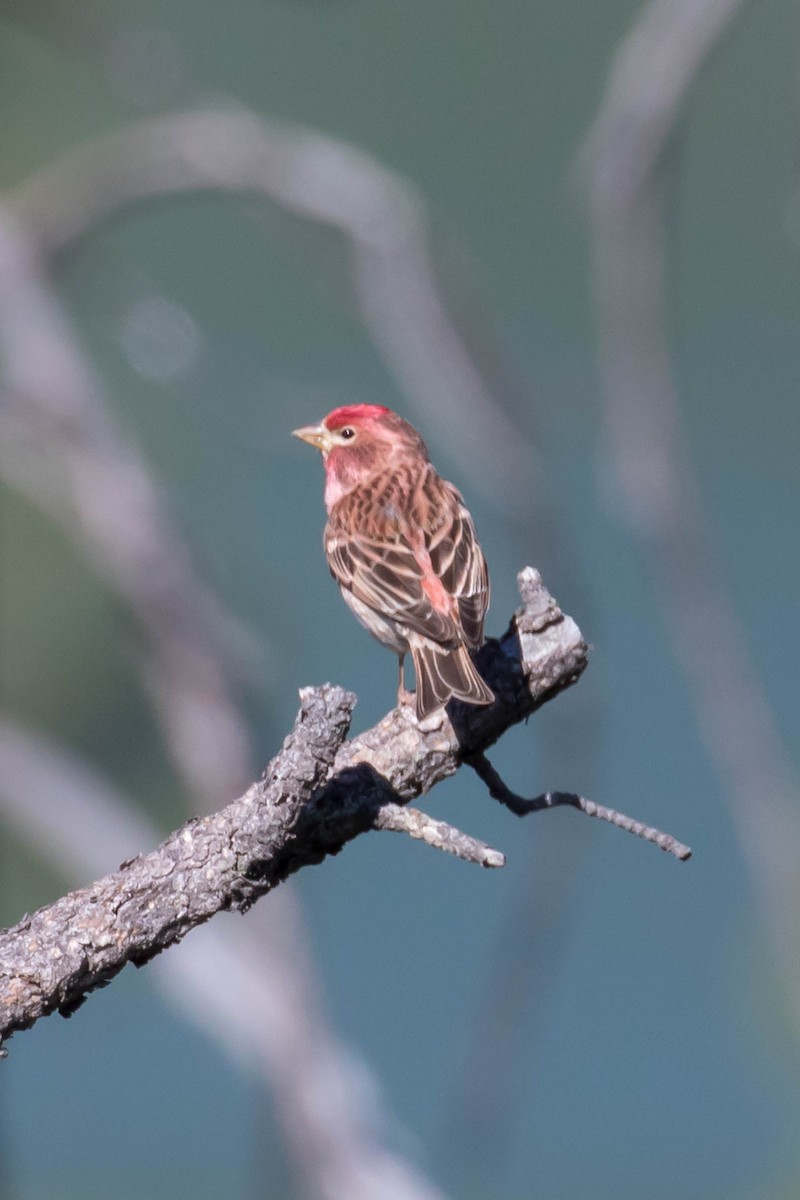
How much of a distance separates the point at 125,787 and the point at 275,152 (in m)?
3.83

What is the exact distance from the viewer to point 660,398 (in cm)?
616

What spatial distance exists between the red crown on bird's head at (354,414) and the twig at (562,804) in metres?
2.66

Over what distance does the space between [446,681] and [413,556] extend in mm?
1256

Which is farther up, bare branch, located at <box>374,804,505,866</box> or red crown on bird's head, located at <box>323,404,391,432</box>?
red crown on bird's head, located at <box>323,404,391,432</box>

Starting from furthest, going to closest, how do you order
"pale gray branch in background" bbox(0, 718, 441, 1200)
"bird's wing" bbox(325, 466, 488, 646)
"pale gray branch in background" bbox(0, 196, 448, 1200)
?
1. "pale gray branch in background" bbox(0, 196, 448, 1200)
2. "pale gray branch in background" bbox(0, 718, 441, 1200)
3. "bird's wing" bbox(325, 466, 488, 646)

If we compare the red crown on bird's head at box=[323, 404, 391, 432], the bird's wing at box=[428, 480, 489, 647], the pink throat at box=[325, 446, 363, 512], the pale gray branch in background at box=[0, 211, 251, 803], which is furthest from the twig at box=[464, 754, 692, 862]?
the pale gray branch in background at box=[0, 211, 251, 803]

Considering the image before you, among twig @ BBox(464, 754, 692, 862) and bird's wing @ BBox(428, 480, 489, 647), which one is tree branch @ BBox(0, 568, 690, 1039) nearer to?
twig @ BBox(464, 754, 692, 862)

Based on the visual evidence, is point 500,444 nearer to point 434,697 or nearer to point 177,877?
point 434,697

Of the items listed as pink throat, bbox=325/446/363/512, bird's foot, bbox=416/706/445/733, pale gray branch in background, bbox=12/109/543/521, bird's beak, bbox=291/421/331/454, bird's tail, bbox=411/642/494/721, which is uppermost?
pale gray branch in background, bbox=12/109/543/521

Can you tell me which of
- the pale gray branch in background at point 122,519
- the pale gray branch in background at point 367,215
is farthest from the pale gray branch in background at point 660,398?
the pale gray branch in background at point 122,519

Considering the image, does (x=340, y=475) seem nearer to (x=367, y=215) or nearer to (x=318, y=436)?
(x=318, y=436)

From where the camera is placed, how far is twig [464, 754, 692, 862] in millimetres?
2783

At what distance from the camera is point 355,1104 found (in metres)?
6.44

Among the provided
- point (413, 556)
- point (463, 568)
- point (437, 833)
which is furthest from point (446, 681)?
point (413, 556)
